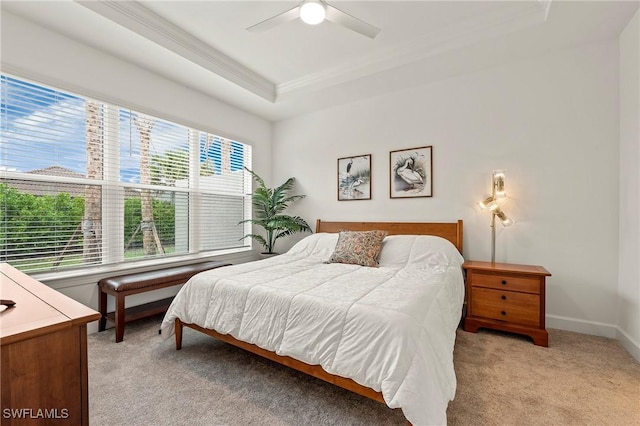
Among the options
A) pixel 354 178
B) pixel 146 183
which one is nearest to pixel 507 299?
pixel 354 178

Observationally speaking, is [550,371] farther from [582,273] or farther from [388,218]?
[388,218]

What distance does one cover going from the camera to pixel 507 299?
8.35 feet

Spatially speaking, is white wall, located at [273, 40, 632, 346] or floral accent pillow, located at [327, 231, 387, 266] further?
floral accent pillow, located at [327, 231, 387, 266]

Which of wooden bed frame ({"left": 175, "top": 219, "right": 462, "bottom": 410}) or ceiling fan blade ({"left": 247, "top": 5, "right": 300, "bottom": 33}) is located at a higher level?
ceiling fan blade ({"left": 247, "top": 5, "right": 300, "bottom": 33})

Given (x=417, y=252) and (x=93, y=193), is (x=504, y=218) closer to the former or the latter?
(x=417, y=252)

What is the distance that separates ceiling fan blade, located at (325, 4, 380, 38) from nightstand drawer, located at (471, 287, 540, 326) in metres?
2.44

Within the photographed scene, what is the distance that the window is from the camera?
2.35 metres

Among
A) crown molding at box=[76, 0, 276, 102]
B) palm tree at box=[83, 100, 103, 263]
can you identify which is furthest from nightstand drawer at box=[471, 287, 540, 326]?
palm tree at box=[83, 100, 103, 263]

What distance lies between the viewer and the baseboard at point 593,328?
233 centimetres

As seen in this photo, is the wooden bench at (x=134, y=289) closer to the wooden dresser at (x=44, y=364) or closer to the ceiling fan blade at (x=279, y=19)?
the wooden dresser at (x=44, y=364)

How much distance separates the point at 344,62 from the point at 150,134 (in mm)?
2387

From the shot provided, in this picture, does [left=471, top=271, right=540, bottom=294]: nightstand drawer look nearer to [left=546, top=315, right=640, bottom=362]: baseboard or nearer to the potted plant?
[left=546, top=315, right=640, bottom=362]: baseboard

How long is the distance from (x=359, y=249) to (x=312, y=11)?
6.87 ft

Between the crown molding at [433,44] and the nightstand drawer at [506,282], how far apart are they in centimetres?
218
